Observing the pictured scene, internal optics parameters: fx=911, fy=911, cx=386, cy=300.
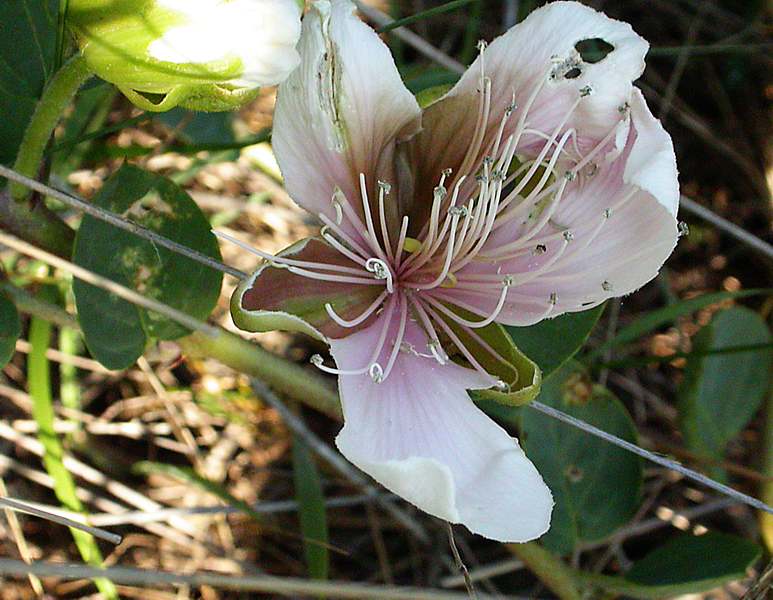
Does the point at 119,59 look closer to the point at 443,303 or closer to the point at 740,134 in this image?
the point at 443,303

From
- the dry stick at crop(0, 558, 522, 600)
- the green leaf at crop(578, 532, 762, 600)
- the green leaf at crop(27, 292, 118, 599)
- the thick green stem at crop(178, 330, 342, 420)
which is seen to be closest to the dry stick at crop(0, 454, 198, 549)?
the green leaf at crop(27, 292, 118, 599)

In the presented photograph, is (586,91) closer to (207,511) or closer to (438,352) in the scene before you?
(438,352)

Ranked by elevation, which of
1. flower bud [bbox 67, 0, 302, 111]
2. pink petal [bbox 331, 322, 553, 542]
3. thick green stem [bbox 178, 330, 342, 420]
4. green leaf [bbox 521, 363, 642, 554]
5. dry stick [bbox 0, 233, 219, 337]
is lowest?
green leaf [bbox 521, 363, 642, 554]

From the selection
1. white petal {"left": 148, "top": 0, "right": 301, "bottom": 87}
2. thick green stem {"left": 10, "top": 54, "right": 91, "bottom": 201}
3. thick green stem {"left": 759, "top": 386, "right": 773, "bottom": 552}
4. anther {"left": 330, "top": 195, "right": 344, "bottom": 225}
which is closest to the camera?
white petal {"left": 148, "top": 0, "right": 301, "bottom": 87}

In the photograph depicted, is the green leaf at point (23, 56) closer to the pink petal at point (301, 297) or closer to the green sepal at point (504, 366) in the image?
the pink petal at point (301, 297)

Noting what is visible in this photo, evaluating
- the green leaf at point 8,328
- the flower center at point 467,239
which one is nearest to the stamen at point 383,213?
the flower center at point 467,239

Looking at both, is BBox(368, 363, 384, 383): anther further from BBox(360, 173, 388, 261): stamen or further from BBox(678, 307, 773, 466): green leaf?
BBox(678, 307, 773, 466): green leaf

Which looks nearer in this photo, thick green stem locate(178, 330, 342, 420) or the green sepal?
the green sepal
